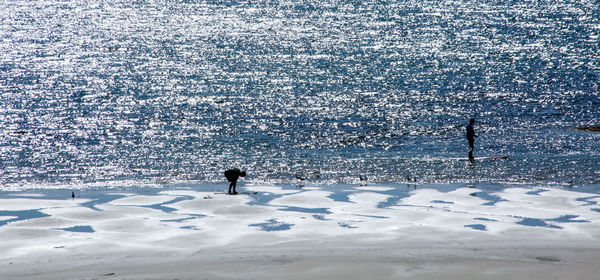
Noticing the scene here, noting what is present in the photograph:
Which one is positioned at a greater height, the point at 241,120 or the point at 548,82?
the point at 548,82

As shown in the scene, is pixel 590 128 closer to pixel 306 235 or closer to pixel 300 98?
pixel 300 98

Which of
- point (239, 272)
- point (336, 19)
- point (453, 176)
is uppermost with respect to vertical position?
point (336, 19)

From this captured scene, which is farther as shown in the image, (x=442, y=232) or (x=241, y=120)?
(x=241, y=120)

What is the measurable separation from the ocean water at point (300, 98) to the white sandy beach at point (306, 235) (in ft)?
14.8

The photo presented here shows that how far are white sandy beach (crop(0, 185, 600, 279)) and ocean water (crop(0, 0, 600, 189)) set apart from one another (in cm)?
450

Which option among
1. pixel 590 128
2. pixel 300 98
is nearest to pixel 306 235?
pixel 590 128

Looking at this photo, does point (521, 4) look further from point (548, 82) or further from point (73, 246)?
point (73, 246)

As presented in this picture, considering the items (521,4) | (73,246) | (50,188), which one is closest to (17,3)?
(521,4)

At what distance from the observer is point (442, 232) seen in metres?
19.2

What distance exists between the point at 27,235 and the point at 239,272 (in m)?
7.63

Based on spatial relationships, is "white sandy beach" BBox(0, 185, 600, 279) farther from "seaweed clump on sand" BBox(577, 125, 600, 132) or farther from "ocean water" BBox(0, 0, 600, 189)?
"seaweed clump on sand" BBox(577, 125, 600, 132)

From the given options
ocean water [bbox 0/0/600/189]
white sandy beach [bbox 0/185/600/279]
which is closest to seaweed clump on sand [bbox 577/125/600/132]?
ocean water [bbox 0/0/600/189]

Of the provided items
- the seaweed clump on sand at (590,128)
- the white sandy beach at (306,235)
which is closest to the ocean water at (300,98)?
the seaweed clump on sand at (590,128)

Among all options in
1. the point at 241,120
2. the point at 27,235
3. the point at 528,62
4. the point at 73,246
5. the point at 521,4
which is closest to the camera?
the point at 73,246
